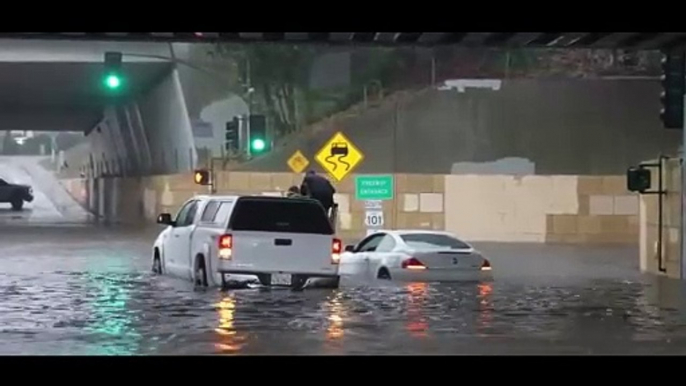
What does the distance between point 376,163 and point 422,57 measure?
4.34 m

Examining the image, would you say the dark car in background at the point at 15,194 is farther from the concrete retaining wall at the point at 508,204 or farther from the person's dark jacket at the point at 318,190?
the person's dark jacket at the point at 318,190

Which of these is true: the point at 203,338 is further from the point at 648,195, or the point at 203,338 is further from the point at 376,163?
the point at 376,163

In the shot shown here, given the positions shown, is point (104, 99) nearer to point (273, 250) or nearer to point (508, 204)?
point (508, 204)

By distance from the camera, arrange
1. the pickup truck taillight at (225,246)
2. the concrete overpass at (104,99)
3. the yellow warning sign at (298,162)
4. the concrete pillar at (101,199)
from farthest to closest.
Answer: the concrete pillar at (101,199) → the concrete overpass at (104,99) → the yellow warning sign at (298,162) → the pickup truck taillight at (225,246)

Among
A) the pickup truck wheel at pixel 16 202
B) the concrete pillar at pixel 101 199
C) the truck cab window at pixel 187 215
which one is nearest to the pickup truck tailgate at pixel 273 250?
the truck cab window at pixel 187 215

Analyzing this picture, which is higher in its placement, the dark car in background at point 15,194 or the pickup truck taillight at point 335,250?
the dark car in background at point 15,194

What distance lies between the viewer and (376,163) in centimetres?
4900

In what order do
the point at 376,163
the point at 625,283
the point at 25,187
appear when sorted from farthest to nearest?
the point at 25,187 < the point at 376,163 < the point at 625,283

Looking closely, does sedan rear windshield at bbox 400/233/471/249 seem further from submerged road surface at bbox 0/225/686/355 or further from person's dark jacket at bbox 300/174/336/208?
person's dark jacket at bbox 300/174/336/208

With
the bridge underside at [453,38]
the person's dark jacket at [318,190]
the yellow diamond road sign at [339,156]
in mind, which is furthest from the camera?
the yellow diamond road sign at [339,156]

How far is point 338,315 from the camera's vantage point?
2041cm

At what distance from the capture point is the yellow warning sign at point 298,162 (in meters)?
44.3

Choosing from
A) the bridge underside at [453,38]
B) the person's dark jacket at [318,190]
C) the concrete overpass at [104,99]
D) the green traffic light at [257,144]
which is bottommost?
the person's dark jacket at [318,190]
